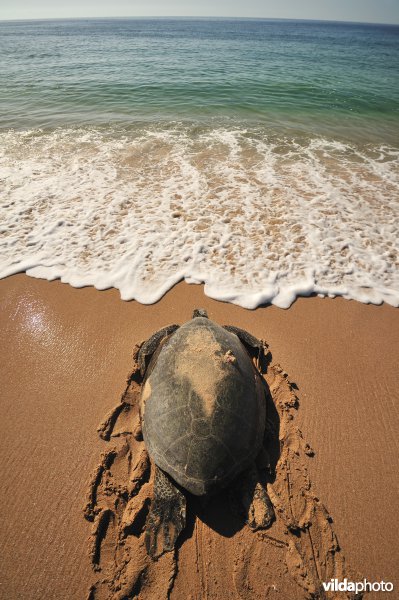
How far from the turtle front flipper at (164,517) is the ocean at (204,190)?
2675 millimetres

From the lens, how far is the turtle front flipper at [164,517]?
241 cm

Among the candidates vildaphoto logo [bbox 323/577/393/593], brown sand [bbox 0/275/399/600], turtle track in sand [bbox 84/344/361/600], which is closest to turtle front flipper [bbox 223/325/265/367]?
brown sand [bbox 0/275/399/600]

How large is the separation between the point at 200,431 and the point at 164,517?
0.84 meters

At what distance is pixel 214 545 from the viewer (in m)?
2.47

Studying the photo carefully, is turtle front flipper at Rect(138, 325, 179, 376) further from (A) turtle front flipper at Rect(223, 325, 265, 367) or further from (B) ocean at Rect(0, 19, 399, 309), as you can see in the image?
(B) ocean at Rect(0, 19, 399, 309)

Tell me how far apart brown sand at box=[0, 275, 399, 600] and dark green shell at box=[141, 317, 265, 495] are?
0.58 m

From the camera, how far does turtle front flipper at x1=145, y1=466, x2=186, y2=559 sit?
2.41 meters

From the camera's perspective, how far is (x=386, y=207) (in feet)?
22.4

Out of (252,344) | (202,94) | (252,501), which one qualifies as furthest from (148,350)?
(202,94)

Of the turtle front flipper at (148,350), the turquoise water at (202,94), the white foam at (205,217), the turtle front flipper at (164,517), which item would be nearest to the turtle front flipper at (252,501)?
the turtle front flipper at (164,517)

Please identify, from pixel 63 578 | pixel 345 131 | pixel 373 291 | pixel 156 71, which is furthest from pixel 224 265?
pixel 156 71

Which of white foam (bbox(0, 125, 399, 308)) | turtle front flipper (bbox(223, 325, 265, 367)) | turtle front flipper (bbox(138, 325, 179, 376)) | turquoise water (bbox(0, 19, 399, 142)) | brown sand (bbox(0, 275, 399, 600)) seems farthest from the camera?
turquoise water (bbox(0, 19, 399, 142))

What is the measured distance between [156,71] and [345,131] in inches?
583

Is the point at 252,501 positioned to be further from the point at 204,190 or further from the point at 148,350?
the point at 204,190
